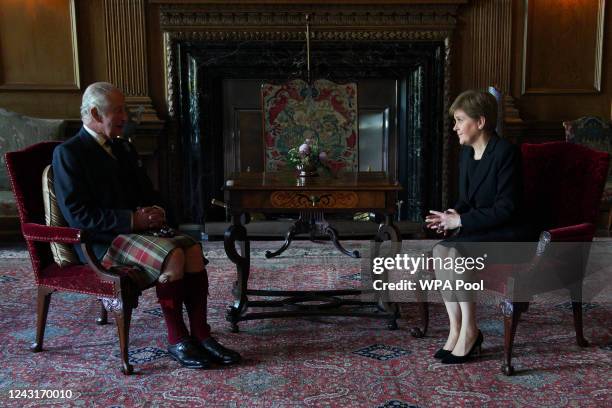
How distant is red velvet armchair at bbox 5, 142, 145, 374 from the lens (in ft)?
8.89

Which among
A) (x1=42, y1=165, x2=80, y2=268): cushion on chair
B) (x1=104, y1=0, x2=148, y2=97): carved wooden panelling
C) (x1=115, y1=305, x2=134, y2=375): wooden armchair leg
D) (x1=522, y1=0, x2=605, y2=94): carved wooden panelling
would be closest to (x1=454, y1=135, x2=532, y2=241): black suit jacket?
(x1=115, y1=305, x2=134, y2=375): wooden armchair leg

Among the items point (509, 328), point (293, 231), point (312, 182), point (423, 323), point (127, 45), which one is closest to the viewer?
point (509, 328)

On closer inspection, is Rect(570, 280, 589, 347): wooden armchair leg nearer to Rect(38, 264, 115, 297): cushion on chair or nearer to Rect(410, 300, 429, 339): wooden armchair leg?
Rect(410, 300, 429, 339): wooden armchair leg

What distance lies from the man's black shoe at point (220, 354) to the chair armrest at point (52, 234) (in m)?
0.69

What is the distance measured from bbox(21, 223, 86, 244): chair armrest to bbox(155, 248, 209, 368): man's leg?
38cm

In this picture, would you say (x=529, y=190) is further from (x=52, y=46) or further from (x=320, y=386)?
(x=52, y=46)

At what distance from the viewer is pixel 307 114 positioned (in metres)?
5.61

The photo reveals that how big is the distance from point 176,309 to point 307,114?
3137 millimetres

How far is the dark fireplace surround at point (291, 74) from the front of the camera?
5.73 meters

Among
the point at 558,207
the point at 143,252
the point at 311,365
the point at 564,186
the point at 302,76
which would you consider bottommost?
the point at 311,365

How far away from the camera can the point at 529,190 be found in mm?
3289

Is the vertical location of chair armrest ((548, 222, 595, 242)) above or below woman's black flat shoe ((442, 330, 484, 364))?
above

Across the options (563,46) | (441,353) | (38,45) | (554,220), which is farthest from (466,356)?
(38,45)

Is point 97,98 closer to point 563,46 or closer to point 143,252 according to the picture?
point 143,252
